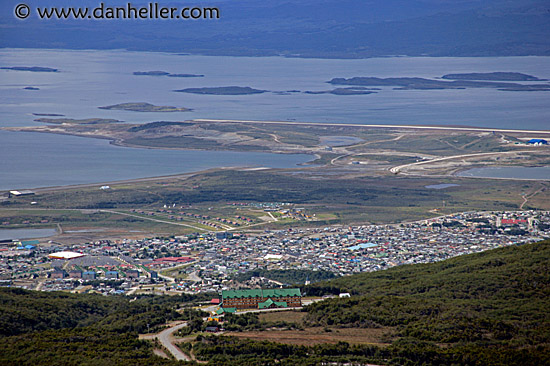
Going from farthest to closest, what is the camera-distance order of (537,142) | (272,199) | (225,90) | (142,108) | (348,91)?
1. (225,90)
2. (348,91)
3. (142,108)
4. (537,142)
5. (272,199)

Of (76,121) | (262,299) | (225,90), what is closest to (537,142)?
(76,121)

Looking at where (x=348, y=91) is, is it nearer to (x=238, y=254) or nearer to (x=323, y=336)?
(x=238, y=254)

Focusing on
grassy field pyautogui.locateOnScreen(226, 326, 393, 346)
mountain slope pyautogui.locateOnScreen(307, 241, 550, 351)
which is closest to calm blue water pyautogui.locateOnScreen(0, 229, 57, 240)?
mountain slope pyautogui.locateOnScreen(307, 241, 550, 351)

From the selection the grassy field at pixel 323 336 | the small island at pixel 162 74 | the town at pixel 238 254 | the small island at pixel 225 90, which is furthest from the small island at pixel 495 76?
the grassy field at pixel 323 336

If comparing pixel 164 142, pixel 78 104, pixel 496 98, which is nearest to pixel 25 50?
pixel 78 104

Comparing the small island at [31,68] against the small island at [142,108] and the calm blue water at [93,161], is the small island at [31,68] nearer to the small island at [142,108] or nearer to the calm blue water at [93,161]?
the small island at [142,108]
